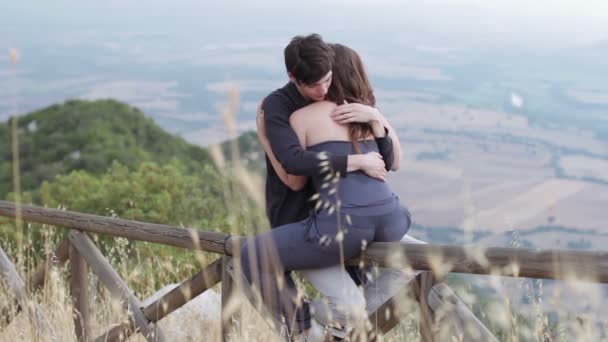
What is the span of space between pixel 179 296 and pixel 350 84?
3.79 feet

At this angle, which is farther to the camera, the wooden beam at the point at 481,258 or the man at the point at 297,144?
the man at the point at 297,144

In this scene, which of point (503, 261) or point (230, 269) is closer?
point (503, 261)

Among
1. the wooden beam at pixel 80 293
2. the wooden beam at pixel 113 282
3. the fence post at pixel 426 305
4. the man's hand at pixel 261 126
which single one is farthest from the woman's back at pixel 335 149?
the wooden beam at pixel 80 293

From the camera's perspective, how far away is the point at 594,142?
41.2 m

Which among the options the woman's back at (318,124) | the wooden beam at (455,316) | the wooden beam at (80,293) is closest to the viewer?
the wooden beam at (455,316)

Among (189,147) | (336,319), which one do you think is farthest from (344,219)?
(189,147)

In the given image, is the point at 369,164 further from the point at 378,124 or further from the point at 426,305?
the point at 426,305

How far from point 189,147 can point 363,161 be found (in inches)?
1051

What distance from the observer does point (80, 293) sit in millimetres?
4094

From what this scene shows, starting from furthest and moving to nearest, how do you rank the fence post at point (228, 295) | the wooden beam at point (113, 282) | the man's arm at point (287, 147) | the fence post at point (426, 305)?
the wooden beam at point (113, 282)
the fence post at point (228, 295)
the man's arm at point (287, 147)
the fence post at point (426, 305)

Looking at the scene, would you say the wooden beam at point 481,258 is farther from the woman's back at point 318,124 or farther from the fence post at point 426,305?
the woman's back at point 318,124

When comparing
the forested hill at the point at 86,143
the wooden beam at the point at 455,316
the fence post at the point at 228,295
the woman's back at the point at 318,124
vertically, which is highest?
the woman's back at the point at 318,124

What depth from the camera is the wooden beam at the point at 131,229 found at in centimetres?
310

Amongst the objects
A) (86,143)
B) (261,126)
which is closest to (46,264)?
(261,126)
